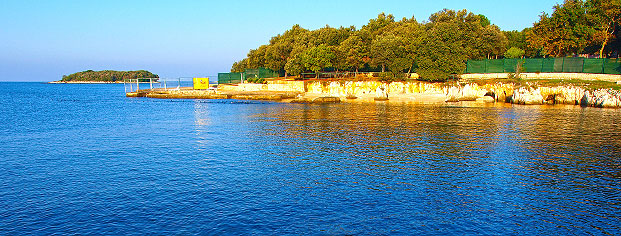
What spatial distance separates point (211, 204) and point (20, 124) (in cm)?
4645

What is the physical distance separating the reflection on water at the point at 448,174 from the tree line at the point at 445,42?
46.0 metres

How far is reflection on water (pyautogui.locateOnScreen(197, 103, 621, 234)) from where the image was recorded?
1920 cm

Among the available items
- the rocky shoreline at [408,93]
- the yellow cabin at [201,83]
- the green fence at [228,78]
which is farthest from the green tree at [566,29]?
the yellow cabin at [201,83]

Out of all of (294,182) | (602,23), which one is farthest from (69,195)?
(602,23)

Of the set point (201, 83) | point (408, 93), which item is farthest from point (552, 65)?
point (201, 83)

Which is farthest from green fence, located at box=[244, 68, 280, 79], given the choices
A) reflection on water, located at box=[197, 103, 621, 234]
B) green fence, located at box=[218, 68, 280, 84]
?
reflection on water, located at box=[197, 103, 621, 234]

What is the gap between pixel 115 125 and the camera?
2085 inches

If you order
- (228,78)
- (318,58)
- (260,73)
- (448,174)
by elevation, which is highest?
(318,58)

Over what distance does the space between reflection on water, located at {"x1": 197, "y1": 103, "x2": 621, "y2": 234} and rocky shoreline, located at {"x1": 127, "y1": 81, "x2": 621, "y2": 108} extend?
30021 millimetres

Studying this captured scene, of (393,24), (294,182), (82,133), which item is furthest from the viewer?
(393,24)

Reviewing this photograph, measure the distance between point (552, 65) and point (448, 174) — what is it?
76897 mm

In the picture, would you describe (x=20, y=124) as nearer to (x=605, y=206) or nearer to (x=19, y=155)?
(x=19, y=155)

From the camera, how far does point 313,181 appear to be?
25.7 meters

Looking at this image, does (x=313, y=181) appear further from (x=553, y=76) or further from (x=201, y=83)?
(x=201, y=83)
